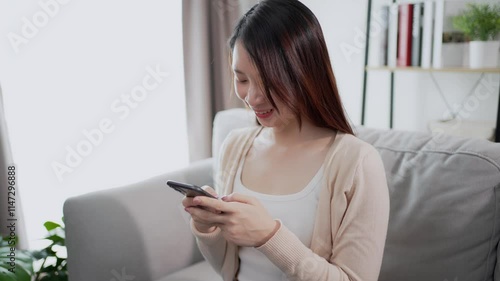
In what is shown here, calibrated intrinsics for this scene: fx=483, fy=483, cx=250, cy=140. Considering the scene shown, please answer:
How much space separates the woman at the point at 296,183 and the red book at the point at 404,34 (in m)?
1.08

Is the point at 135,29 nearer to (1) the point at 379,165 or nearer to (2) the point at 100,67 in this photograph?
(2) the point at 100,67

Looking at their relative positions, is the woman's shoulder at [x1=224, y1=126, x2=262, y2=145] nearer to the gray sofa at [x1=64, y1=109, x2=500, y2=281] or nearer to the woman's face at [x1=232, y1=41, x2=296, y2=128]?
the woman's face at [x1=232, y1=41, x2=296, y2=128]

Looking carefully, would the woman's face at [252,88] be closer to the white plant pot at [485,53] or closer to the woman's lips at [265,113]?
the woman's lips at [265,113]

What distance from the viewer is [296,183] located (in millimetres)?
1049

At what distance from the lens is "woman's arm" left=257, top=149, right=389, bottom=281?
35.2 inches

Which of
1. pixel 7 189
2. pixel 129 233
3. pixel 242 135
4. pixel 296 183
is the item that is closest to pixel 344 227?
pixel 296 183

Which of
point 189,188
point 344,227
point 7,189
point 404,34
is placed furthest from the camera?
point 404,34

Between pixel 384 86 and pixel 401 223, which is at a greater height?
pixel 384 86

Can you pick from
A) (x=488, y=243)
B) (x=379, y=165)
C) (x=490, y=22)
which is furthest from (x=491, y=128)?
(x=379, y=165)

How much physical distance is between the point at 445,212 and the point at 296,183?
37cm

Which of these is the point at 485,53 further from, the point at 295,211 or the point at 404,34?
the point at 295,211

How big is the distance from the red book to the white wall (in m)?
0.29

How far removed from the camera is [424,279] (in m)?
1.15

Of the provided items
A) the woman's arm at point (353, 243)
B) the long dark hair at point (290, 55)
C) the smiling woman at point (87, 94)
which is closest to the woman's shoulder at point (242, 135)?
the long dark hair at point (290, 55)
